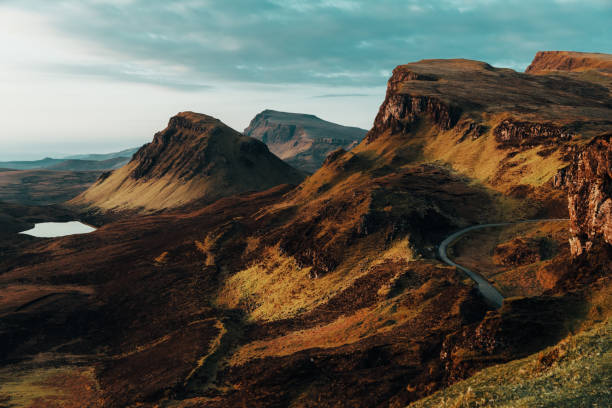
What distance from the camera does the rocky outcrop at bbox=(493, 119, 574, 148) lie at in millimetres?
120375

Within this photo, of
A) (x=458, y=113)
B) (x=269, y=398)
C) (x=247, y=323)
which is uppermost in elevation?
(x=458, y=113)

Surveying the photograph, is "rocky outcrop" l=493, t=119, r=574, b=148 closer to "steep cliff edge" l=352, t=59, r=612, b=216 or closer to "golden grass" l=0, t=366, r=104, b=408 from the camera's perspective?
"steep cliff edge" l=352, t=59, r=612, b=216

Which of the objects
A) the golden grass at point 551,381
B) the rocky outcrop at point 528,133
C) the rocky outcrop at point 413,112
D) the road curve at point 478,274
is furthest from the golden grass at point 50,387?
the rocky outcrop at point 413,112

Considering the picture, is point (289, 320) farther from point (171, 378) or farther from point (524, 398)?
point (524, 398)

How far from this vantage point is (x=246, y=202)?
7382 inches

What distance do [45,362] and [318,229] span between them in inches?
2434

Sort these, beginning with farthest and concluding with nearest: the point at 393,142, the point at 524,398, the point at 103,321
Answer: the point at 393,142
the point at 103,321
the point at 524,398

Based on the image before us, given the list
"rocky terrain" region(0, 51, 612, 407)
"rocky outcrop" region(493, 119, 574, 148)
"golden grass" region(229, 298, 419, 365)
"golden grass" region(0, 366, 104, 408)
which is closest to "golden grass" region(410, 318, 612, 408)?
"rocky terrain" region(0, 51, 612, 407)

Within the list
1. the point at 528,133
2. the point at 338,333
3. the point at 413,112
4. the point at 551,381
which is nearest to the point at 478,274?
the point at 338,333

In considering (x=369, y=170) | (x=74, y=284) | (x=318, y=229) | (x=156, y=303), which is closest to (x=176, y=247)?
(x=74, y=284)

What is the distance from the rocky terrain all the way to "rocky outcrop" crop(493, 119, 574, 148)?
695 millimetres

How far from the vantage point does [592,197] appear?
49656 mm

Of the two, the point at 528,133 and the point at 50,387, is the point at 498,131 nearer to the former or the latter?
the point at 528,133

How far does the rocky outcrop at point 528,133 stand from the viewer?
12038cm
